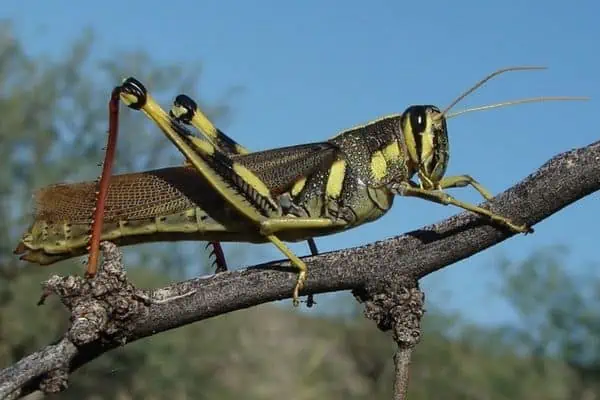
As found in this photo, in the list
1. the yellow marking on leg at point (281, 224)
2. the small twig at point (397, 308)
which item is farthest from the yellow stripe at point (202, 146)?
the small twig at point (397, 308)

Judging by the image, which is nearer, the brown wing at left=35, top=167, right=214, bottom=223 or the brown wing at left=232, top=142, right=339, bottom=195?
the brown wing at left=35, top=167, right=214, bottom=223

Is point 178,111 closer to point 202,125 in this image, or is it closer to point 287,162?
point 202,125

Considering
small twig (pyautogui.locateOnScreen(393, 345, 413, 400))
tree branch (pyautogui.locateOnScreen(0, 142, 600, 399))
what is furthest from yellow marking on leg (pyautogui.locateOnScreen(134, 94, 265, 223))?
small twig (pyautogui.locateOnScreen(393, 345, 413, 400))

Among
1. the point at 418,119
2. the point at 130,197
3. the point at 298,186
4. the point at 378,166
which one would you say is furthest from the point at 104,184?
the point at 418,119

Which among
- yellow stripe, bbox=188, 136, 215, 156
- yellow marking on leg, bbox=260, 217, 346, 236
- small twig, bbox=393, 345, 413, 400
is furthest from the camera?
yellow stripe, bbox=188, 136, 215, 156

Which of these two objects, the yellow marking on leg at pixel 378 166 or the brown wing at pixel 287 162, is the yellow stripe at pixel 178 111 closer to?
the brown wing at pixel 287 162

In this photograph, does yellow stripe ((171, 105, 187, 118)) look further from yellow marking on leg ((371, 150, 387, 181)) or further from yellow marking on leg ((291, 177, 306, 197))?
yellow marking on leg ((371, 150, 387, 181))

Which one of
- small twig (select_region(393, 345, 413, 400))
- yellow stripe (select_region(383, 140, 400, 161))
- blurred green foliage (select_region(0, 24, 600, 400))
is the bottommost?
small twig (select_region(393, 345, 413, 400))

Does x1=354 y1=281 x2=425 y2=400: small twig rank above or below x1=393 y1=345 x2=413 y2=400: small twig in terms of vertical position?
above
